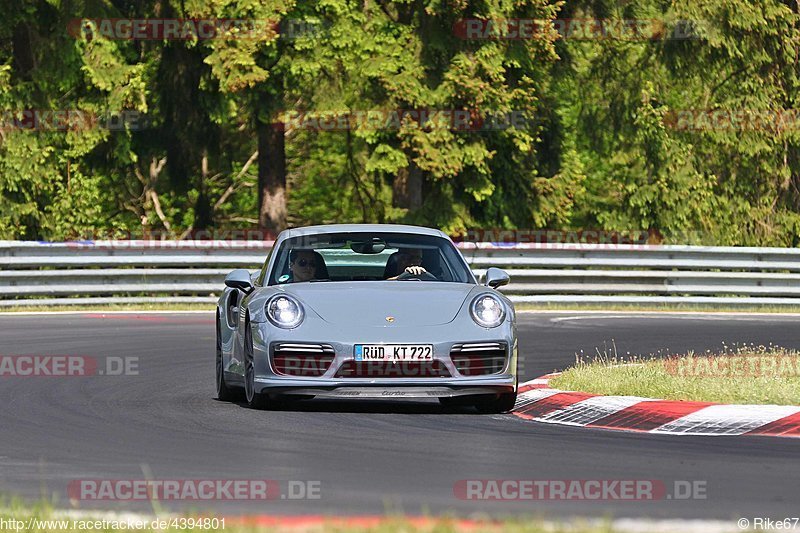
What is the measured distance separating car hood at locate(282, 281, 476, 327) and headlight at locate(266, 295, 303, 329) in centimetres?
9

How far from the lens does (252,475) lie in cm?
837

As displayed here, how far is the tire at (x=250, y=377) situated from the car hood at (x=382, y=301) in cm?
42

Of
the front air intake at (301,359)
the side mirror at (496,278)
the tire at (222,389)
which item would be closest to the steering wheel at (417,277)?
the side mirror at (496,278)

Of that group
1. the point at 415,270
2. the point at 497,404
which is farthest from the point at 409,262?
the point at 497,404

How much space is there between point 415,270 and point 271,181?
24.0m

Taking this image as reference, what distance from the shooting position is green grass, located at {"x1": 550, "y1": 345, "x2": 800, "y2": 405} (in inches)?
450

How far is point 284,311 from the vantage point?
11.4m

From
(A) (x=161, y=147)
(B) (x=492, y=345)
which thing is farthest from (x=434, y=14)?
(B) (x=492, y=345)

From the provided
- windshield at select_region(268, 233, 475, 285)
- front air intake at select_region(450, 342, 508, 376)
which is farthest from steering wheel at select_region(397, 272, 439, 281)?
front air intake at select_region(450, 342, 508, 376)

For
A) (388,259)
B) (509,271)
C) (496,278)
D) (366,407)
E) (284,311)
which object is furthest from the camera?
(509,271)

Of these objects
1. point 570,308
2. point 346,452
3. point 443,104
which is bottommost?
point 570,308

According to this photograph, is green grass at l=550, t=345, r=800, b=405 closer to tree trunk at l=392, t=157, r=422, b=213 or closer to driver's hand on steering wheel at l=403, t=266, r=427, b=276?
driver's hand on steering wheel at l=403, t=266, r=427, b=276

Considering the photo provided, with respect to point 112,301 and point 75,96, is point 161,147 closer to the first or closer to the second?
point 75,96

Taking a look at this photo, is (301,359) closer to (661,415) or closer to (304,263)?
(304,263)
